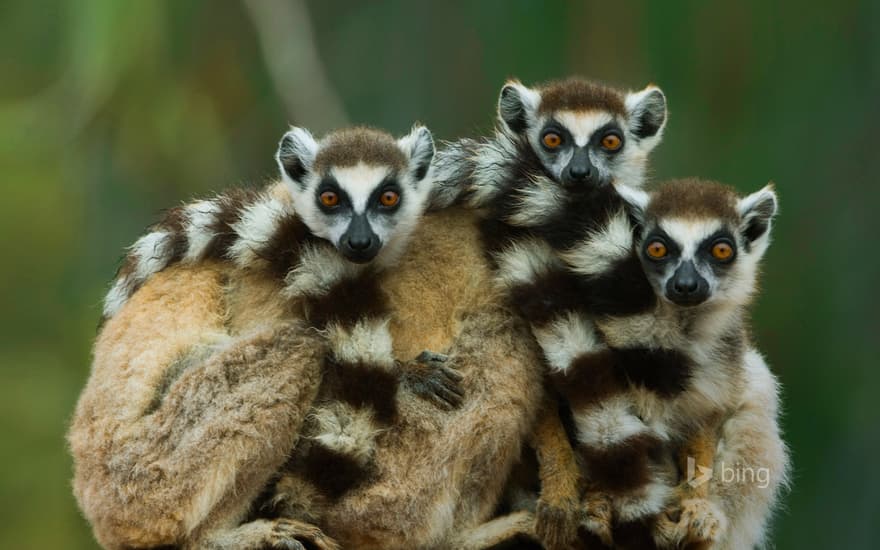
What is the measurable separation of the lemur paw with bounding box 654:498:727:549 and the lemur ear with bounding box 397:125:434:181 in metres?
1.61

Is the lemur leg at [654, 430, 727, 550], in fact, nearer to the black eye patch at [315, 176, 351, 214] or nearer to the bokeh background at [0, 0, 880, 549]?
the black eye patch at [315, 176, 351, 214]

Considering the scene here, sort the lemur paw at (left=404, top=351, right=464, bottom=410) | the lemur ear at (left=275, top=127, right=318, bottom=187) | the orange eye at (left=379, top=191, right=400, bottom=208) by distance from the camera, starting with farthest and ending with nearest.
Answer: the lemur ear at (left=275, top=127, right=318, bottom=187), the orange eye at (left=379, top=191, right=400, bottom=208), the lemur paw at (left=404, top=351, right=464, bottom=410)

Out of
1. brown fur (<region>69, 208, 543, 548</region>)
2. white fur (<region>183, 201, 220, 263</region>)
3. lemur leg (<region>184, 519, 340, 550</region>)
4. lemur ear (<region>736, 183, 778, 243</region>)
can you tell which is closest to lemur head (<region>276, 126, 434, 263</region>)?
brown fur (<region>69, 208, 543, 548</region>)

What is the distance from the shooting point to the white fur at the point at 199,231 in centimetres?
423

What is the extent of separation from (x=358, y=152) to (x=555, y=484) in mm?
1496

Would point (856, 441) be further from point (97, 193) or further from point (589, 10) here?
point (97, 193)

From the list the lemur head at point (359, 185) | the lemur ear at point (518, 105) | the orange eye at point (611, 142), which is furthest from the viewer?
the lemur ear at point (518, 105)

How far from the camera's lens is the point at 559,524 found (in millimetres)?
3846

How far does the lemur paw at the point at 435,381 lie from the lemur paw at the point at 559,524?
477 mm

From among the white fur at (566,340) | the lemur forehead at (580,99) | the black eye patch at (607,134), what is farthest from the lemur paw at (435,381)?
the lemur forehead at (580,99)

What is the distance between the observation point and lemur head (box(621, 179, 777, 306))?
3.88 meters

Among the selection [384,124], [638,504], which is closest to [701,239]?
[638,504]

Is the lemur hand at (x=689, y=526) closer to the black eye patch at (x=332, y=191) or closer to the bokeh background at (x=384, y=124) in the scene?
the black eye patch at (x=332, y=191)

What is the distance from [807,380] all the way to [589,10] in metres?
3.11
